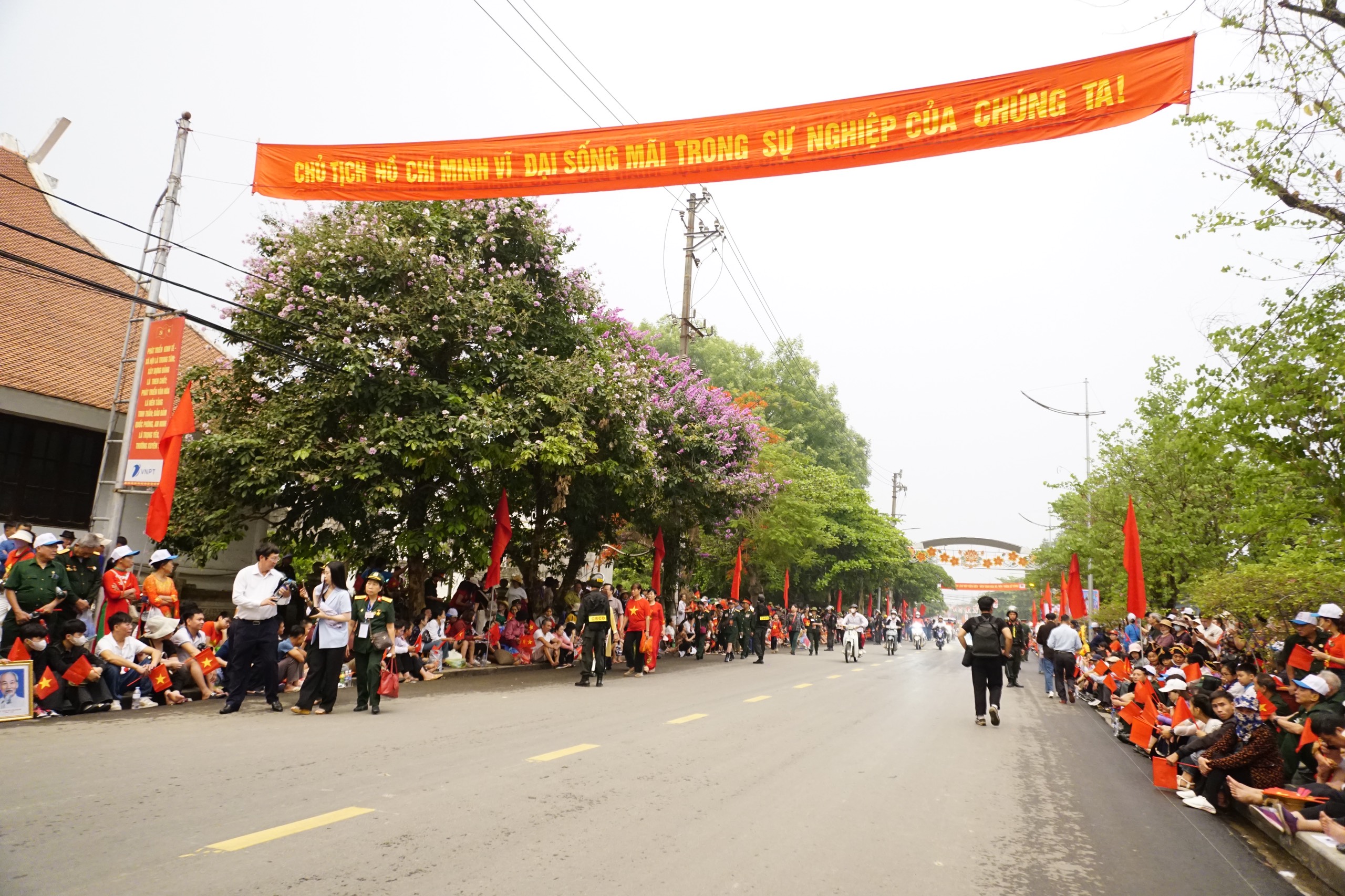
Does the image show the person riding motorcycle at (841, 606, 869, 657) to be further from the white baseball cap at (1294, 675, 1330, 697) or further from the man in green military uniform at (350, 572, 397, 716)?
the white baseball cap at (1294, 675, 1330, 697)

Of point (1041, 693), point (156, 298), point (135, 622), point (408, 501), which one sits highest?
point (156, 298)

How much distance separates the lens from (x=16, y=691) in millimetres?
9031

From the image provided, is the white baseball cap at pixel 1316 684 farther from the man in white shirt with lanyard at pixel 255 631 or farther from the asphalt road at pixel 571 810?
the man in white shirt with lanyard at pixel 255 631

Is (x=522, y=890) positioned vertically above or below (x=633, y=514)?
below

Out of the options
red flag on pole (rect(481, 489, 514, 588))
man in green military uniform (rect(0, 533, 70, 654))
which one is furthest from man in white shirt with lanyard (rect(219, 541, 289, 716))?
red flag on pole (rect(481, 489, 514, 588))

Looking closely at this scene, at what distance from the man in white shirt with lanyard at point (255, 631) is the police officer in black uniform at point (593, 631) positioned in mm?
6013

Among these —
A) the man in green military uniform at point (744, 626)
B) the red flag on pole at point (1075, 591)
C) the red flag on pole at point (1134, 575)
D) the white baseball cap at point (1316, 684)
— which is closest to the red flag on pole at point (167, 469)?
the white baseball cap at point (1316, 684)

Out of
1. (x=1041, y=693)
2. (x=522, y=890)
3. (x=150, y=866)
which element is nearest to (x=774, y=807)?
(x=522, y=890)

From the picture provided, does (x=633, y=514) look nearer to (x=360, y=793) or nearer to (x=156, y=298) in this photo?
(x=156, y=298)

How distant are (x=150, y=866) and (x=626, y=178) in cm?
804

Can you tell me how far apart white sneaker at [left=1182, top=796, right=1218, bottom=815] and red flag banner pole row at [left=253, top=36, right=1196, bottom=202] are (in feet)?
20.1

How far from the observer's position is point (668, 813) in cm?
614

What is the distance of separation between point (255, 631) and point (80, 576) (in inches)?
85.8

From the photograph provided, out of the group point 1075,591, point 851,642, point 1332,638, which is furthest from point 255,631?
point 1075,591
